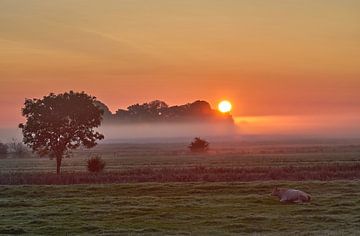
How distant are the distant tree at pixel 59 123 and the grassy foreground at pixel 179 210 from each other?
2592 cm

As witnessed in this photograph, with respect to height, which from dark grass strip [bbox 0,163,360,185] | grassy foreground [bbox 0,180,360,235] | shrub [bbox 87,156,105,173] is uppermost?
shrub [bbox 87,156,105,173]

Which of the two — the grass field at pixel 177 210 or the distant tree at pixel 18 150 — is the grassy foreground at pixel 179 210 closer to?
the grass field at pixel 177 210

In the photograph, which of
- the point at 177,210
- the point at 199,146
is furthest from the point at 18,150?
the point at 177,210

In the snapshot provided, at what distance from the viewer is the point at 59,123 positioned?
68.8 metres

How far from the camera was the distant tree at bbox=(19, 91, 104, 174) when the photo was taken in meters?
68.9

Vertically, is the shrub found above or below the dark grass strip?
above

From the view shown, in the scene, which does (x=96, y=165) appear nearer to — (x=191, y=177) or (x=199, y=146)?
(x=191, y=177)

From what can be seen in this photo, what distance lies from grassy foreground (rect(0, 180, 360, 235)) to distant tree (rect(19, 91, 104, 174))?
2592 cm

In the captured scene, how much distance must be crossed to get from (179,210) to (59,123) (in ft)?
134

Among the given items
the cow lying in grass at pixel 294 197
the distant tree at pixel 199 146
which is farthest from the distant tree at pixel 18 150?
the cow lying in grass at pixel 294 197

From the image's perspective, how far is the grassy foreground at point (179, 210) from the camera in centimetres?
2559

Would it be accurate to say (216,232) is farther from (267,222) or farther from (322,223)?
(322,223)

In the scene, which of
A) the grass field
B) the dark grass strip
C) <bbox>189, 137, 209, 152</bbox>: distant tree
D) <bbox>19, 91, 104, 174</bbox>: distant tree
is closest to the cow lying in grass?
the grass field

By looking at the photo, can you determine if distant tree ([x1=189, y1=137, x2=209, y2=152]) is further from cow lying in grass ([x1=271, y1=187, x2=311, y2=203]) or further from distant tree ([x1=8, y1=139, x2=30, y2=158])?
cow lying in grass ([x1=271, y1=187, x2=311, y2=203])
